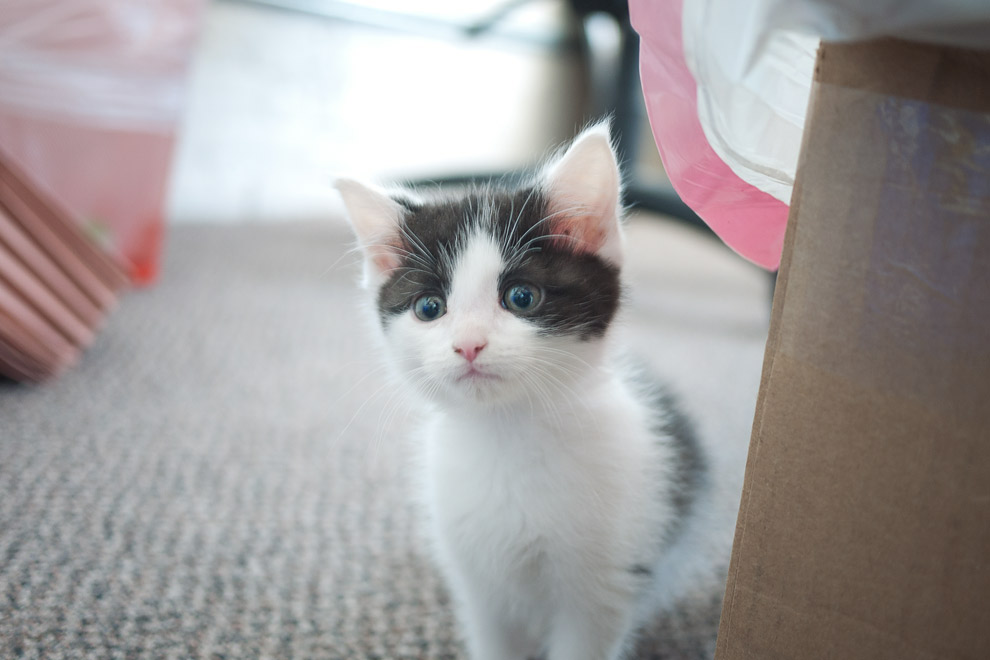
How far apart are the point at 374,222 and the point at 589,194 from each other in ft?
0.84

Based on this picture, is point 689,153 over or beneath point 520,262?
over

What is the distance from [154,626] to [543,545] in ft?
1.57

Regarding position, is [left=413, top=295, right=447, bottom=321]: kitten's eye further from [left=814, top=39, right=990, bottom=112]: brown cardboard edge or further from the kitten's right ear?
[left=814, top=39, right=990, bottom=112]: brown cardboard edge

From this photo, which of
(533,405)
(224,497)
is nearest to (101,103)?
(224,497)

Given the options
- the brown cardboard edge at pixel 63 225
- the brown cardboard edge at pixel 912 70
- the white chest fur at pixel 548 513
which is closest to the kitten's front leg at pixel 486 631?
the white chest fur at pixel 548 513

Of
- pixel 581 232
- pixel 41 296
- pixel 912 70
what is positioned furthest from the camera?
pixel 41 296

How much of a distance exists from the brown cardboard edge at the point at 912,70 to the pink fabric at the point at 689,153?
13 centimetres

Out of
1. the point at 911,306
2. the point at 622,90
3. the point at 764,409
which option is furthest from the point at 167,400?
the point at 622,90

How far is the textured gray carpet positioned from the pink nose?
0.17 m

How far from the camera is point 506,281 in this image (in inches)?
28.5

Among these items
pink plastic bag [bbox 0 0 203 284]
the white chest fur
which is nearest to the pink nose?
the white chest fur

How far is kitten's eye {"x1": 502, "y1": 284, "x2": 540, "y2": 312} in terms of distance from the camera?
72 cm

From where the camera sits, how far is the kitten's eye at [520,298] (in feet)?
2.37

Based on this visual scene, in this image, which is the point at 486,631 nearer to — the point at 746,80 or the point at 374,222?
the point at 374,222
